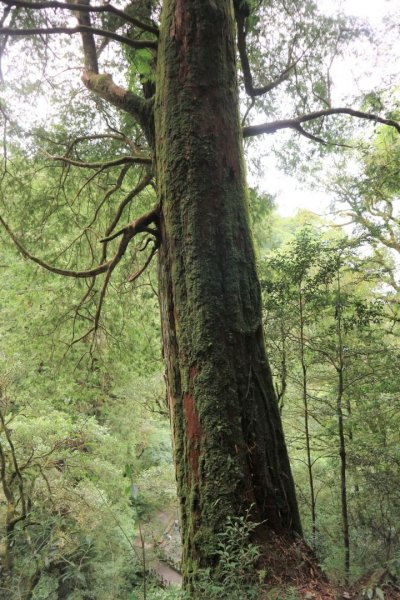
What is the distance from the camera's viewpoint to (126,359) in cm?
662

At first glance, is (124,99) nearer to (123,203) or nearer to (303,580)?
(123,203)

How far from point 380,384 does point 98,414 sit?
9.24 meters

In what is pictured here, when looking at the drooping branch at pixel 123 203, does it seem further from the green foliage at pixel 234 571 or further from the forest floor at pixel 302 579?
the forest floor at pixel 302 579

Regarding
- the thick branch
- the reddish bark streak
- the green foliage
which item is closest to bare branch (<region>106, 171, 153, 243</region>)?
the thick branch

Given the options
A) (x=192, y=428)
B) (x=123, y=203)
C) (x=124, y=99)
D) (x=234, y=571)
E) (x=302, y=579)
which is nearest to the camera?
(x=234, y=571)

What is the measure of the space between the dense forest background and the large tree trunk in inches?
11.5

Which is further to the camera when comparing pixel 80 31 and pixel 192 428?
pixel 80 31

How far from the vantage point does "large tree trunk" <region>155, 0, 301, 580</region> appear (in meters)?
2.12

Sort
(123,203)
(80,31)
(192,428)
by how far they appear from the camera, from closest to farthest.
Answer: (192,428) < (80,31) < (123,203)

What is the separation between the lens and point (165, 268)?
A: 8.61ft

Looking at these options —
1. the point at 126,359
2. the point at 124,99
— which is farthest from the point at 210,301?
the point at 126,359

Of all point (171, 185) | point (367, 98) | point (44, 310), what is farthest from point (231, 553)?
point (44, 310)

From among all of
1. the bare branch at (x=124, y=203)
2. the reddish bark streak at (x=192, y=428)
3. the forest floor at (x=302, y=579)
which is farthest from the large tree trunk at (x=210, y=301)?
the bare branch at (x=124, y=203)

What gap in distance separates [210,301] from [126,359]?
4550 mm
